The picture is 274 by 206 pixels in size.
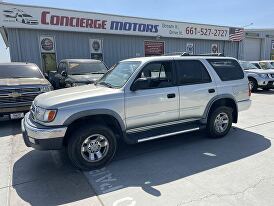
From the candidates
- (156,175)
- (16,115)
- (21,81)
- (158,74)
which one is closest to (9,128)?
(16,115)

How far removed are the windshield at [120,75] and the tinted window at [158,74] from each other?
0.22 m

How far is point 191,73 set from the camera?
5.07m

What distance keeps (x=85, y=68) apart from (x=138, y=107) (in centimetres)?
585

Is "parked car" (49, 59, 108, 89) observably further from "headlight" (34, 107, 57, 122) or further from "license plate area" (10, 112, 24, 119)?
"headlight" (34, 107, 57, 122)

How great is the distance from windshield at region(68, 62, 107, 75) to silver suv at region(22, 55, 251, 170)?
14.7ft

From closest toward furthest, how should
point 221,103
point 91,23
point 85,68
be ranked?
point 221,103, point 85,68, point 91,23

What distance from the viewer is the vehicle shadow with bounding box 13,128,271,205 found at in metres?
3.45

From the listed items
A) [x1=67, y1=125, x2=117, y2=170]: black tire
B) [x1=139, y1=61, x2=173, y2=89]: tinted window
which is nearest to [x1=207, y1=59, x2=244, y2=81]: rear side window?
[x1=139, y1=61, x2=173, y2=89]: tinted window

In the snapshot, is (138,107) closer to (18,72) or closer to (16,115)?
(16,115)

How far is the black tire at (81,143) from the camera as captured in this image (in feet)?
12.9

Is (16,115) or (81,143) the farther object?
(16,115)

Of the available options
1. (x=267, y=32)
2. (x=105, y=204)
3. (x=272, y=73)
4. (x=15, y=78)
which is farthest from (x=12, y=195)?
(x=267, y=32)

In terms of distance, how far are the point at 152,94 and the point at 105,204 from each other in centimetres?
209

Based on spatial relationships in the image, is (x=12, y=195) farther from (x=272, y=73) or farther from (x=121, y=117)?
(x=272, y=73)
